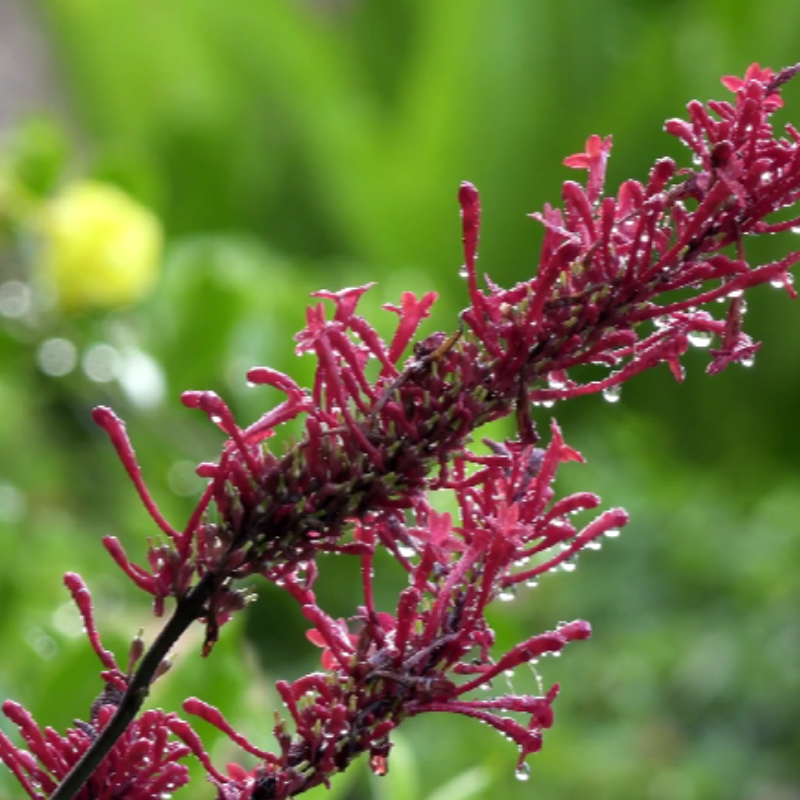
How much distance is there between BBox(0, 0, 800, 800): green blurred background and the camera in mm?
1244

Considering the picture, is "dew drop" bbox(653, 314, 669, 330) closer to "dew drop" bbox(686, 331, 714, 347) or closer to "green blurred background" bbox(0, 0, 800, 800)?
"dew drop" bbox(686, 331, 714, 347)

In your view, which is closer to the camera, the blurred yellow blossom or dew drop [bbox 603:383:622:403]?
dew drop [bbox 603:383:622:403]

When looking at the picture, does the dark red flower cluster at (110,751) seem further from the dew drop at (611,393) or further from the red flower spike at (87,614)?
the dew drop at (611,393)

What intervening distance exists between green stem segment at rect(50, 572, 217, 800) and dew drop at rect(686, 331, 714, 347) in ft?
0.52

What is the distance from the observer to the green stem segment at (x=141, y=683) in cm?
33

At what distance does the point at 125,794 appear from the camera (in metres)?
0.38

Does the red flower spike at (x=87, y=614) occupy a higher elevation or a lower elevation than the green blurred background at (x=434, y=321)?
lower

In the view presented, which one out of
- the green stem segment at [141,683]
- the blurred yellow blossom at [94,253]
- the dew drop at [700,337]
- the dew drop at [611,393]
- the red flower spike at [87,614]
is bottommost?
the green stem segment at [141,683]

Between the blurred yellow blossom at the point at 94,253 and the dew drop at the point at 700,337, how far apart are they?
0.87 m

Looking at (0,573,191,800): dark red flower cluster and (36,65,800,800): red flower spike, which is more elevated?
(36,65,800,800): red flower spike

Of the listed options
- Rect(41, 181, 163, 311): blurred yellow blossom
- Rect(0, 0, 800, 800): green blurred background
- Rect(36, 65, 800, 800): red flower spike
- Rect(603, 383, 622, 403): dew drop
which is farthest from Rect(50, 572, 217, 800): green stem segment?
Rect(41, 181, 163, 311): blurred yellow blossom

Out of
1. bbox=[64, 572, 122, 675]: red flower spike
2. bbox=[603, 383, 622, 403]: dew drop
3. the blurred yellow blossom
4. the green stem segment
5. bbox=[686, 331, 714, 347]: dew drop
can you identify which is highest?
the blurred yellow blossom

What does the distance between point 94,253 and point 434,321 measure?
438 mm

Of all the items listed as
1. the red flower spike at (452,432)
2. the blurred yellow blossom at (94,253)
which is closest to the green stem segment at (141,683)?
the red flower spike at (452,432)
